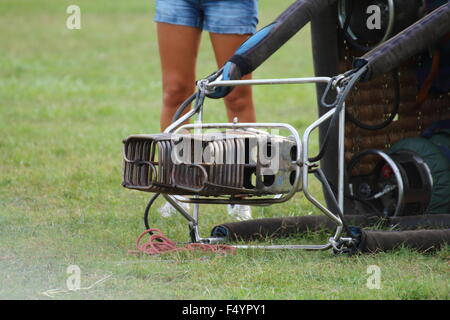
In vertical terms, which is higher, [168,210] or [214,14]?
[214,14]

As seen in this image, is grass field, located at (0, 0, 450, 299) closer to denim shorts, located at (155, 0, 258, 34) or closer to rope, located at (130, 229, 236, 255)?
rope, located at (130, 229, 236, 255)

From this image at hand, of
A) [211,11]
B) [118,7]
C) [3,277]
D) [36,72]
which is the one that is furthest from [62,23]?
[3,277]

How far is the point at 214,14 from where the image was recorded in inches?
162

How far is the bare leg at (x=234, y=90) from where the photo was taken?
13.6ft

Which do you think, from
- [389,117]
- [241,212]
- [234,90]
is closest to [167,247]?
[241,212]

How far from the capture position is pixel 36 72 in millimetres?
10430

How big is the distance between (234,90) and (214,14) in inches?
→ 14.2

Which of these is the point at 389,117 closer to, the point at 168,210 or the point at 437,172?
the point at 437,172

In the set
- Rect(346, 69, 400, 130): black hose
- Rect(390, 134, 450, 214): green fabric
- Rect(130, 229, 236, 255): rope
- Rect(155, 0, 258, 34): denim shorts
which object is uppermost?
Rect(155, 0, 258, 34): denim shorts

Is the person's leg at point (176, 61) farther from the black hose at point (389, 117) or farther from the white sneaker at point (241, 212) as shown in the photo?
the black hose at point (389, 117)

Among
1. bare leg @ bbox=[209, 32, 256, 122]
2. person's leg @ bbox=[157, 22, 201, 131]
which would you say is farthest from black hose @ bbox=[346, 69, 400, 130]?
person's leg @ bbox=[157, 22, 201, 131]

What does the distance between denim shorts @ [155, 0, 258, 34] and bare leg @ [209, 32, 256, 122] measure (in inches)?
1.3

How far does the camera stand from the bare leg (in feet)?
13.6
